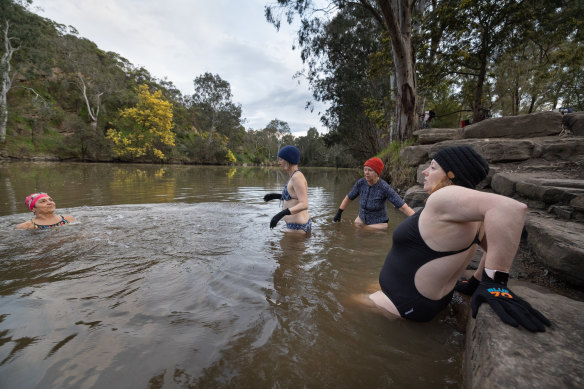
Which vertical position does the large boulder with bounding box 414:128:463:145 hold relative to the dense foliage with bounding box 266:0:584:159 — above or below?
below

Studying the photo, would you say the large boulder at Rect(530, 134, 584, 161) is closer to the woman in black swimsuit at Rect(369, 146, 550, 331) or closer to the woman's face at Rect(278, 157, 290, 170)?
the woman in black swimsuit at Rect(369, 146, 550, 331)

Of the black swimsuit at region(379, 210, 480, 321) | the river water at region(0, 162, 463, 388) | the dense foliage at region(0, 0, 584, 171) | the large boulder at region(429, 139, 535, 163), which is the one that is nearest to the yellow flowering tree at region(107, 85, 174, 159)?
the dense foliage at region(0, 0, 584, 171)

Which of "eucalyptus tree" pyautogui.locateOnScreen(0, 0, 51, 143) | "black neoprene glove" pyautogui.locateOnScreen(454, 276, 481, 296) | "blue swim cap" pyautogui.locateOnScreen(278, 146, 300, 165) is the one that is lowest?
"black neoprene glove" pyautogui.locateOnScreen(454, 276, 481, 296)

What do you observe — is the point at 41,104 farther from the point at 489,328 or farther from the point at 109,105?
the point at 489,328

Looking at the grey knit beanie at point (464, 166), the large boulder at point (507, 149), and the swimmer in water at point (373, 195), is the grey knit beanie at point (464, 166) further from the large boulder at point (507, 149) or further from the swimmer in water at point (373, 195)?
the large boulder at point (507, 149)

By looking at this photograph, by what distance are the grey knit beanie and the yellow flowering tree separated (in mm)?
33997

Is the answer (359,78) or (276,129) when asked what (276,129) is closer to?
(276,129)

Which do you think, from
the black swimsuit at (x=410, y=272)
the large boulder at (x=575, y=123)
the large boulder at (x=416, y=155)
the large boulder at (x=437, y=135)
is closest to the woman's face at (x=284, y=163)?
the black swimsuit at (x=410, y=272)

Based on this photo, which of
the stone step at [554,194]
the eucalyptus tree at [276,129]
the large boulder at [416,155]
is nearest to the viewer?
the stone step at [554,194]

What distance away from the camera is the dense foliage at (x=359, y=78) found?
9.68 m

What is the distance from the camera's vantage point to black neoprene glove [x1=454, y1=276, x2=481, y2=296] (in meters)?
1.98

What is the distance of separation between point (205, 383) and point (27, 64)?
38.0m

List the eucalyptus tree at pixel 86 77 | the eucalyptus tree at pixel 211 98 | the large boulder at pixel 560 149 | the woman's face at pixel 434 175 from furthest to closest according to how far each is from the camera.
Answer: the eucalyptus tree at pixel 211 98, the eucalyptus tree at pixel 86 77, the large boulder at pixel 560 149, the woman's face at pixel 434 175

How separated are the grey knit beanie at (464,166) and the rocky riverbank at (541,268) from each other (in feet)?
2.52
